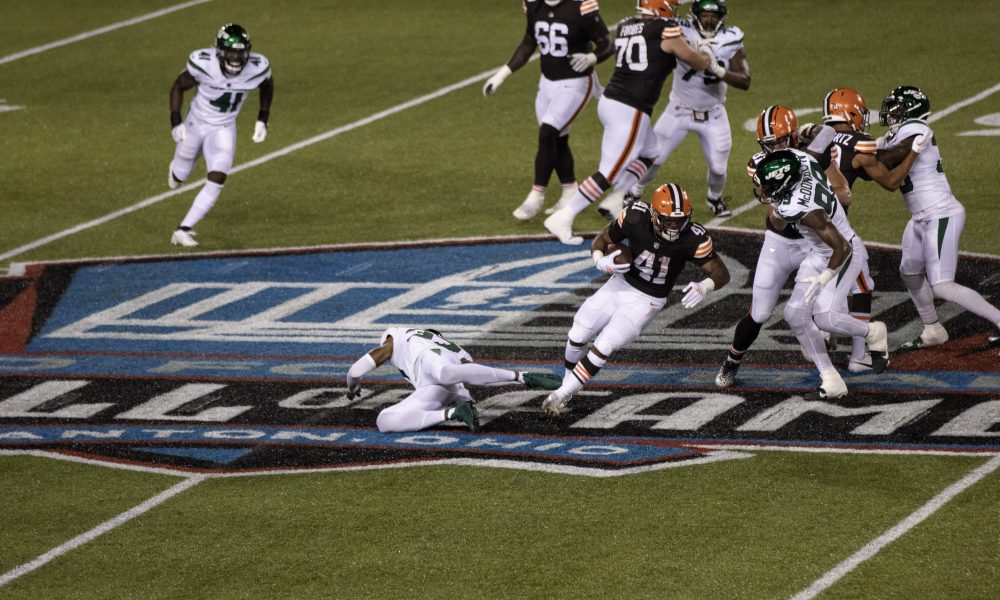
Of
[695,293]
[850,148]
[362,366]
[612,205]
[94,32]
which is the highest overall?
[94,32]

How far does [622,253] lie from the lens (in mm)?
10367

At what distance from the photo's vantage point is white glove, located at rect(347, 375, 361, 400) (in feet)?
34.1

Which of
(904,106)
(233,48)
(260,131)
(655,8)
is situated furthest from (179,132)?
(904,106)

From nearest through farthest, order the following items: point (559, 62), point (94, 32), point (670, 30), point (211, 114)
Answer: point (670, 30), point (559, 62), point (211, 114), point (94, 32)

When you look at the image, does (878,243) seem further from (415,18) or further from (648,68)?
(415,18)

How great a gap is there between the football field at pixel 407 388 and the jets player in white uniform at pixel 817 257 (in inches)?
11.7

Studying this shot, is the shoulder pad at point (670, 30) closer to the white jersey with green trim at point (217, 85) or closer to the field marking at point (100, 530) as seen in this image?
the white jersey with green trim at point (217, 85)

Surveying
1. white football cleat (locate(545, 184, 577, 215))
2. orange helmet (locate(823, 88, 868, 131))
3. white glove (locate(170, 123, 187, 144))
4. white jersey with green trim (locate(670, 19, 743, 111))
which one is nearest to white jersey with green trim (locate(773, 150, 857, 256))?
orange helmet (locate(823, 88, 868, 131))

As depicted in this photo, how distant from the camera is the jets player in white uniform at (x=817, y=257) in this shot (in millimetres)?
9930

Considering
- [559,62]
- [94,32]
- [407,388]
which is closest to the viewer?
[407,388]

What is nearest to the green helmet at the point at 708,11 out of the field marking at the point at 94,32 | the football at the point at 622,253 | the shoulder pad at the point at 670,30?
the shoulder pad at the point at 670,30

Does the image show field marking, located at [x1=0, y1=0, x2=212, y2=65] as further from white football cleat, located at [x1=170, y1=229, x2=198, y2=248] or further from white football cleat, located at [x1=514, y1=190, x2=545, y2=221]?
white football cleat, located at [x1=514, y1=190, x2=545, y2=221]

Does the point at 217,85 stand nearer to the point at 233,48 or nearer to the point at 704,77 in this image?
the point at 233,48

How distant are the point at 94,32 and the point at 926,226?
16269 mm
